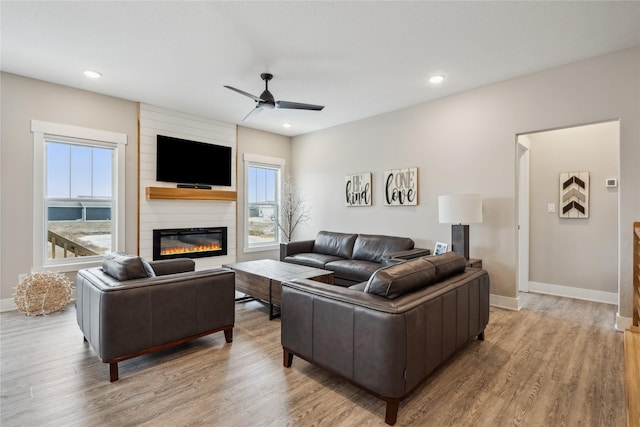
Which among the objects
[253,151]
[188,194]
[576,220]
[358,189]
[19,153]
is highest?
[253,151]

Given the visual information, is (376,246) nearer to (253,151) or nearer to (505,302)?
(505,302)

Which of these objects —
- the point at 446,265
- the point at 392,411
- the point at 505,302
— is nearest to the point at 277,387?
the point at 392,411

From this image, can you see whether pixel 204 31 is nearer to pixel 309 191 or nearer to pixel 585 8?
pixel 585 8

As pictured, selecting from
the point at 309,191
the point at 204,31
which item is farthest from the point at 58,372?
the point at 309,191

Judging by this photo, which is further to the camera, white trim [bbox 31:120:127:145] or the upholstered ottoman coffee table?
white trim [bbox 31:120:127:145]

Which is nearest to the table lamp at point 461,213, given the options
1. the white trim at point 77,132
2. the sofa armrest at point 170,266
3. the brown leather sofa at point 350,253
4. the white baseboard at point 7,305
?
the brown leather sofa at point 350,253

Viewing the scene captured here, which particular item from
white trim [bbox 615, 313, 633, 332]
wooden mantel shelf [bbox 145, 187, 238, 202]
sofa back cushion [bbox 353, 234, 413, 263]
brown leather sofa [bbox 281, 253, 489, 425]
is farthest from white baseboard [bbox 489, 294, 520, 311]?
wooden mantel shelf [bbox 145, 187, 238, 202]

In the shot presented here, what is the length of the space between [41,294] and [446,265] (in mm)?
4329

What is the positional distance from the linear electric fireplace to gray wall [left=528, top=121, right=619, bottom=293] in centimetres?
503

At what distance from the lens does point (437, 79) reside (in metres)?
3.74

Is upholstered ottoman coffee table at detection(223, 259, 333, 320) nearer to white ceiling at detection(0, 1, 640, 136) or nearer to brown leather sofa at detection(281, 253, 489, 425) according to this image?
brown leather sofa at detection(281, 253, 489, 425)

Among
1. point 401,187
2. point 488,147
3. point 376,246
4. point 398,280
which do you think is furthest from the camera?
point 401,187

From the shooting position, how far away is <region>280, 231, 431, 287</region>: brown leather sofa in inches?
162

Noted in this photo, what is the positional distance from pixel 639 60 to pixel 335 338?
386 centimetres
